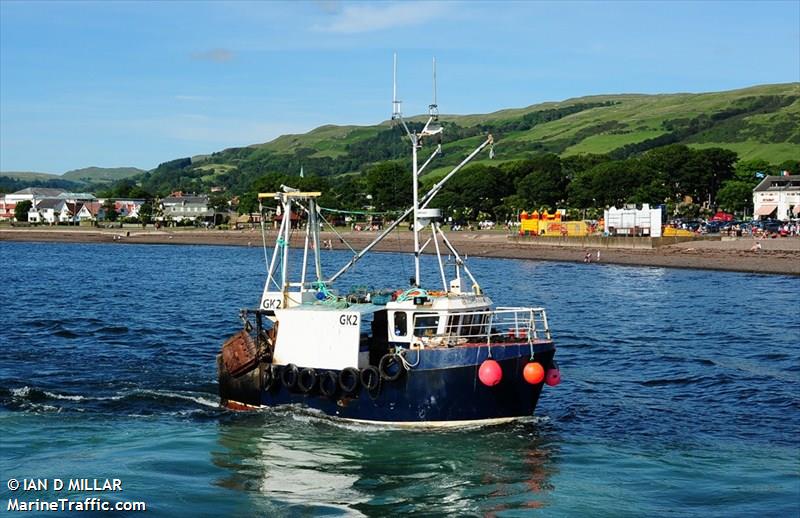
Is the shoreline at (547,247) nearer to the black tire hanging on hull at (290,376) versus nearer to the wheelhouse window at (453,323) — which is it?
the wheelhouse window at (453,323)

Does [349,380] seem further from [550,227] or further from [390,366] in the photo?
[550,227]

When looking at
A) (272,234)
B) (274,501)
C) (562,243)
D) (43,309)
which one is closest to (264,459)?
(274,501)

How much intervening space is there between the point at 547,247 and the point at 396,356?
306 ft

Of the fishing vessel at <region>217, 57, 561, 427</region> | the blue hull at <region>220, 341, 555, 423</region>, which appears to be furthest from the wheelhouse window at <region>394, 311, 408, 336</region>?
the blue hull at <region>220, 341, 555, 423</region>

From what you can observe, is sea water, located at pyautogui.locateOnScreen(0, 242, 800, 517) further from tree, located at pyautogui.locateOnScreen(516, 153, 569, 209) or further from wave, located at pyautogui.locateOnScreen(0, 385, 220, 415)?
tree, located at pyautogui.locateOnScreen(516, 153, 569, 209)

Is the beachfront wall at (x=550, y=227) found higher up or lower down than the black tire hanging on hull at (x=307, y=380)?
higher up

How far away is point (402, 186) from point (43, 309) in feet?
447

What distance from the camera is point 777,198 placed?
6117 inches

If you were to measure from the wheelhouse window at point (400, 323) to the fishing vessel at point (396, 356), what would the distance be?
0.03m

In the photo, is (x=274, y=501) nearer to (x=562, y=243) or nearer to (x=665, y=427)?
(x=665, y=427)

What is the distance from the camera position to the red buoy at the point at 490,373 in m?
27.3

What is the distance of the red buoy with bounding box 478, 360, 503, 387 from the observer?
27.3 meters

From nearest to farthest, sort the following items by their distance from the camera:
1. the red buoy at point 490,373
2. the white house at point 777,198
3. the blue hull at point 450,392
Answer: the red buoy at point 490,373 < the blue hull at point 450,392 < the white house at point 777,198

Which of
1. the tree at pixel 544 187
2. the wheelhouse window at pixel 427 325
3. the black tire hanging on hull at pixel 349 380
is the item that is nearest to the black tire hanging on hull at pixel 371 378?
the black tire hanging on hull at pixel 349 380
